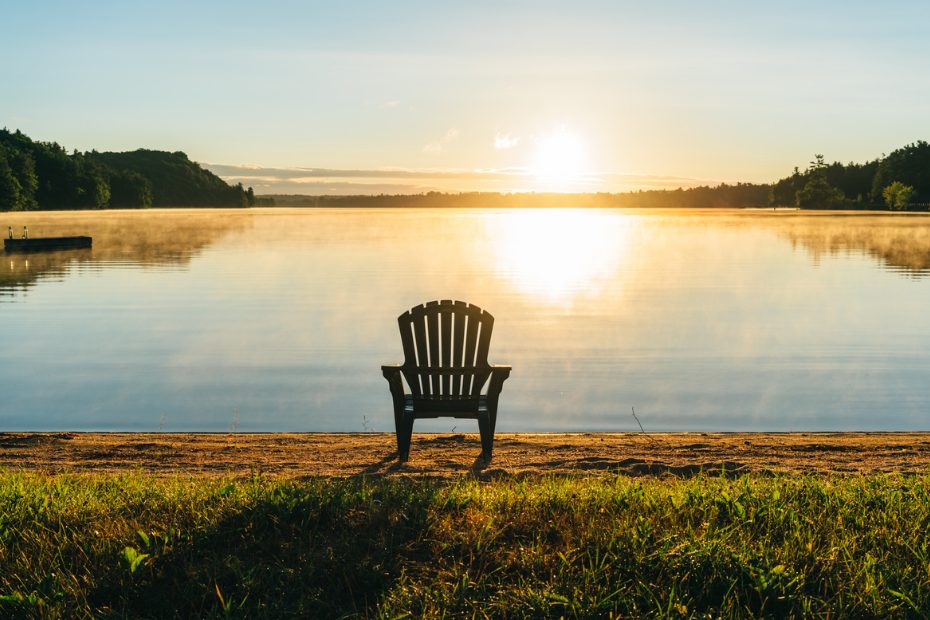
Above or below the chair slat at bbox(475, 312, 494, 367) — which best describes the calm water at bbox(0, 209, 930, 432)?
below

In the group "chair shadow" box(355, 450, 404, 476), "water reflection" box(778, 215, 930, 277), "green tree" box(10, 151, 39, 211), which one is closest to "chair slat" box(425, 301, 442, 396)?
"chair shadow" box(355, 450, 404, 476)

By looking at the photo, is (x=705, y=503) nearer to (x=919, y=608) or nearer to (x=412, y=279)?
(x=919, y=608)

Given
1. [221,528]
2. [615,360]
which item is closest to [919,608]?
[221,528]

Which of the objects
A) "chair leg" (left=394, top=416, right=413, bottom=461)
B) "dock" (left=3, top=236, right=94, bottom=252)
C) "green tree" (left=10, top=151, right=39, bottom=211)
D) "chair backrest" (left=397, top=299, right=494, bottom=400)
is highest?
"green tree" (left=10, top=151, right=39, bottom=211)

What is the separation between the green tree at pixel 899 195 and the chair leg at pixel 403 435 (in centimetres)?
16389

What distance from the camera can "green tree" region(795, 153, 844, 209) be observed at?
186625 millimetres

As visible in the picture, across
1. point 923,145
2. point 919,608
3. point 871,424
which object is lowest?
point 871,424

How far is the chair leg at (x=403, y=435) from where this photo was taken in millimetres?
8336

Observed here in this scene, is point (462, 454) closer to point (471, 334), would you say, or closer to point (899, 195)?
point (471, 334)

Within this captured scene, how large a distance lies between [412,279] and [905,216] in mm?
133529

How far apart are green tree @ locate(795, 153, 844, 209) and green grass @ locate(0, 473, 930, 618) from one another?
196632mm

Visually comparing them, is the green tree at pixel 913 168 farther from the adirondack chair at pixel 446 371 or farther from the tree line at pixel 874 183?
the adirondack chair at pixel 446 371

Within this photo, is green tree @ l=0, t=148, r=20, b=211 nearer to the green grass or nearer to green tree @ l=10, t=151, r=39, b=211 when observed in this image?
green tree @ l=10, t=151, r=39, b=211

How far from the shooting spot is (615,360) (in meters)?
17.9
